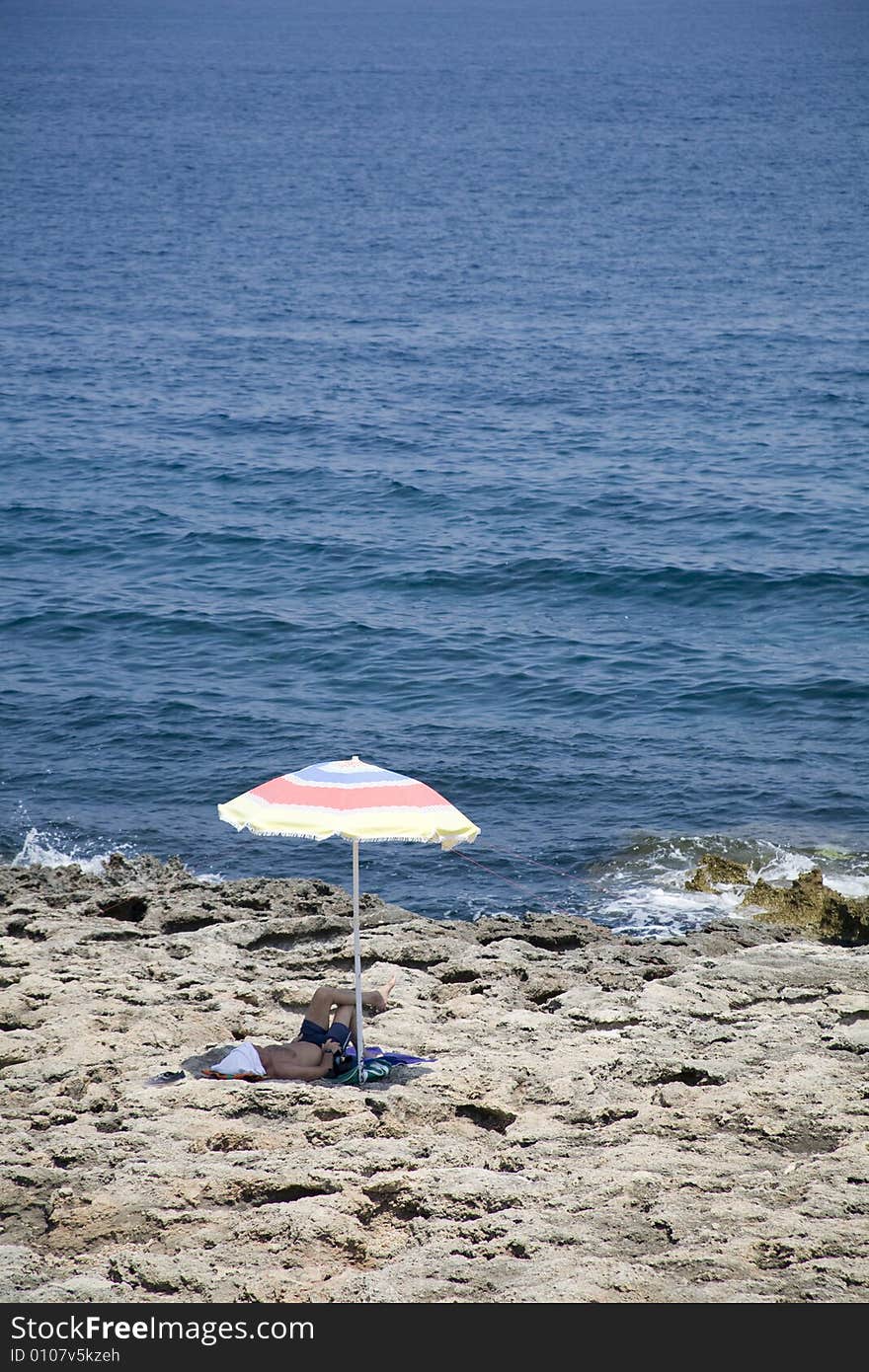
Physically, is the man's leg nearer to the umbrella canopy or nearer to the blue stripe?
the umbrella canopy

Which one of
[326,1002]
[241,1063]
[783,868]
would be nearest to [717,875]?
[783,868]

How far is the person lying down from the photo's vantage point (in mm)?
10469

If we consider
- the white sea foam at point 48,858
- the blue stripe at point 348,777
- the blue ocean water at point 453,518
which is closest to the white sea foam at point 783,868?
the blue ocean water at point 453,518

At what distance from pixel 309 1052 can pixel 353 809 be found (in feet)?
6.30

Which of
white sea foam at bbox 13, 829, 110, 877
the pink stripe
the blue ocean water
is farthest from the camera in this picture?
the blue ocean water

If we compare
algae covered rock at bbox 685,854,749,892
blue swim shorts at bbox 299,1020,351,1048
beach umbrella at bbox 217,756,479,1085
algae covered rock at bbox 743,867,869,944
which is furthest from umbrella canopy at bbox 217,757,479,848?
algae covered rock at bbox 685,854,749,892

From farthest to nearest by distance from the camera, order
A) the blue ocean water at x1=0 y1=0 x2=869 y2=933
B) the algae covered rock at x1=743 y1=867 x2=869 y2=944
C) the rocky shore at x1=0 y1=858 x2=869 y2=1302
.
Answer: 1. the blue ocean water at x1=0 y1=0 x2=869 y2=933
2. the algae covered rock at x1=743 y1=867 x2=869 y2=944
3. the rocky shore at x1=0 y1=858 x2=869 y2=1302

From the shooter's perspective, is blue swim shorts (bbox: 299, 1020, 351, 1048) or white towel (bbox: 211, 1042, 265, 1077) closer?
white towel (bbox: 211, 1042, 265, 1077)

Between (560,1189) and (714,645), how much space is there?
1741 centimetres

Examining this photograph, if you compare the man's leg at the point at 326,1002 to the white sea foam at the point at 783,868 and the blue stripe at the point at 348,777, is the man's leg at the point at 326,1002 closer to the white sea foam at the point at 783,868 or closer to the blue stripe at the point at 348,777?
the blue stripe at the point at 348,777

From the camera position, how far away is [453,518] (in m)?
32.3

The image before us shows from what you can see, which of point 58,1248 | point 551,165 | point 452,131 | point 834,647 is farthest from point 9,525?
point 452,131

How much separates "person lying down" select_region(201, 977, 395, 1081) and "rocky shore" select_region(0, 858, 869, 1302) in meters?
0.28

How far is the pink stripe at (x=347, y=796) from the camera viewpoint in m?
10.4
